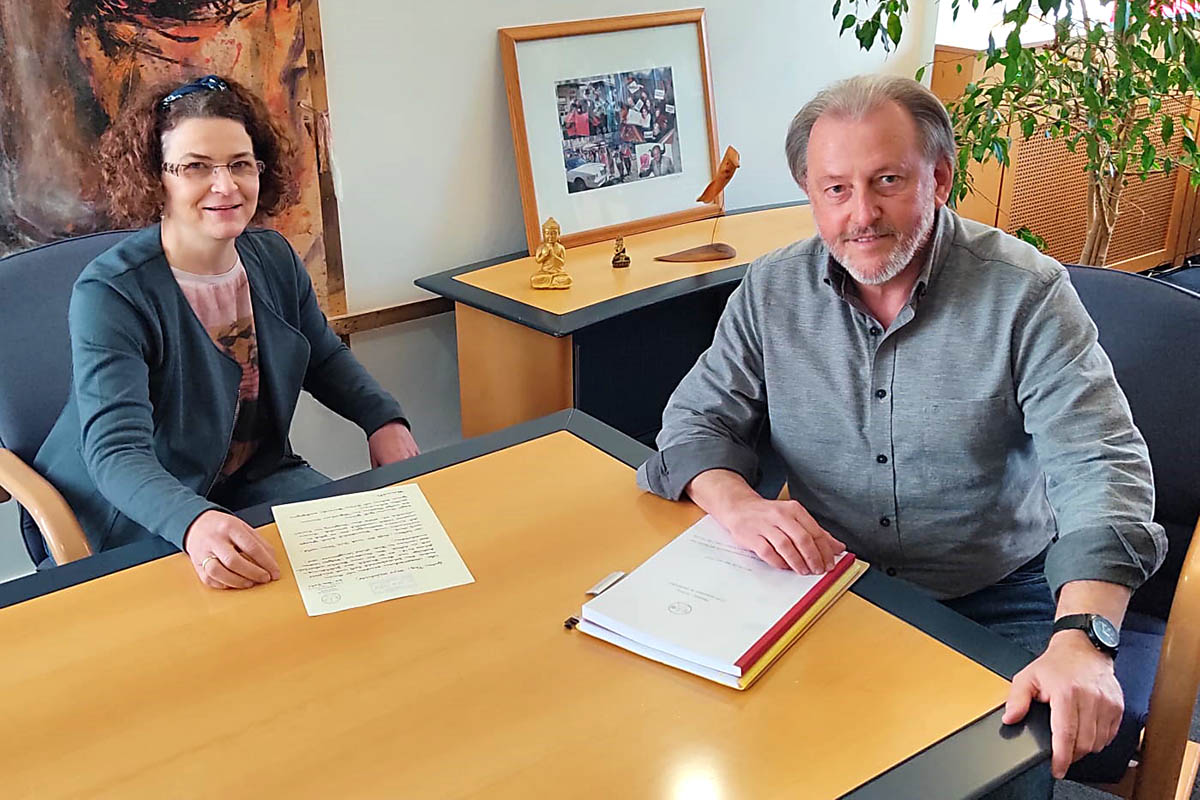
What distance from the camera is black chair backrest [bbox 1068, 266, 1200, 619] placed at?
1.56 meters

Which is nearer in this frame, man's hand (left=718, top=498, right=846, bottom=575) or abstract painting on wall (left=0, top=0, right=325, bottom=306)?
man's hand (left=718, top=498, right=846, bottom=575)

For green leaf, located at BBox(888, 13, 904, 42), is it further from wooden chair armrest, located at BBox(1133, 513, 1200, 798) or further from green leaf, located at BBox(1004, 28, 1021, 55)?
wooden chair armrest, located at BBox(1133, 513, 1200, 798)

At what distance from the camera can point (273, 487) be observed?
188 centimetres

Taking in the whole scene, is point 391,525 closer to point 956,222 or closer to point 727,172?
point 956,222

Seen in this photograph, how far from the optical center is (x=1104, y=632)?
1.13 meters

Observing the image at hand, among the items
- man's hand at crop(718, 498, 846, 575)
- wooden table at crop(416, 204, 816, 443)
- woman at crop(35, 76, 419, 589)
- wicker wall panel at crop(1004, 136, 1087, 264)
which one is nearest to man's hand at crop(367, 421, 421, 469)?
woman at crop(35, 76, 419, 589)

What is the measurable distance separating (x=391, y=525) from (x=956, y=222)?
2.80ft

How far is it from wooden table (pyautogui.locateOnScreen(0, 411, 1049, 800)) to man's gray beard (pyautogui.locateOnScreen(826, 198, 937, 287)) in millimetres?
421

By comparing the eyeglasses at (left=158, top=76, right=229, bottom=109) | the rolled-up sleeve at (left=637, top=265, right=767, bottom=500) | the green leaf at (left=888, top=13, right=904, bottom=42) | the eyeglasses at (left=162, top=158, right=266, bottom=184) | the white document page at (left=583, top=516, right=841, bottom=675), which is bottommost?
the white document page at (left=583, top=516, right=841, bottom=675)

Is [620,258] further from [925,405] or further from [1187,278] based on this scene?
[1187,278]

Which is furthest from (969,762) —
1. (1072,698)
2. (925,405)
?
(925,405)

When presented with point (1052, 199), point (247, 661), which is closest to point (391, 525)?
point (247, 661)

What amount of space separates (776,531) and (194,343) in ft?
3.15

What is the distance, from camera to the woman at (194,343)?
1.58 m
